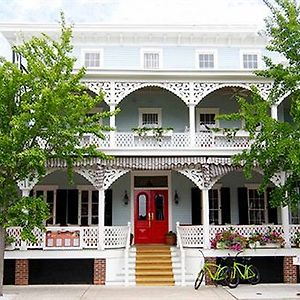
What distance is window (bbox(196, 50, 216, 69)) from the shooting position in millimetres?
21938

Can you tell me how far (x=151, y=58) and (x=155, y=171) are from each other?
231 inches

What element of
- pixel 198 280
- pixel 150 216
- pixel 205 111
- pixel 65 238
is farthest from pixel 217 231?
pixel 205 111

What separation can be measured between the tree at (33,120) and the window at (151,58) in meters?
A: 8.67

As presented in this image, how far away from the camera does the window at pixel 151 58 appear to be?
2178 centimetres

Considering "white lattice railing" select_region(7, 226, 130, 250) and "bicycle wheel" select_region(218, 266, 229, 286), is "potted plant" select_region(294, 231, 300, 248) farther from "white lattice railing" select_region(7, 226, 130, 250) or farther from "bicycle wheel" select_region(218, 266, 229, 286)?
"white lattice railing" select_region(7, 226, 130, 250)

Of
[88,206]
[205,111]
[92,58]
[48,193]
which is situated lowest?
[88,206]

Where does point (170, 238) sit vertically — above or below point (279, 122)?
below

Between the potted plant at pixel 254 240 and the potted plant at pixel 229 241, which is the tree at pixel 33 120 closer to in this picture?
the potted plant at pixel 229 241

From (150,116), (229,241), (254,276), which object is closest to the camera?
(254,276)

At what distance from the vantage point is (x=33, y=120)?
12703 mm

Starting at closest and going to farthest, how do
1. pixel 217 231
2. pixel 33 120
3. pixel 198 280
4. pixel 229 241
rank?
pixel 33 120
pixel 198 280
pixel 229 241
pixel 217 231

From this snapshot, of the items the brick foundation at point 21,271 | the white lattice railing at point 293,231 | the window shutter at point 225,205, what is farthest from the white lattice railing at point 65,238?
the white lattice railing at point 293,231

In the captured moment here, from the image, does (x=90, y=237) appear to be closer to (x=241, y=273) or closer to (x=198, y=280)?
(x=198, y=280)

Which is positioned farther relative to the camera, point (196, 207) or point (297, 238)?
point (196, 207)
